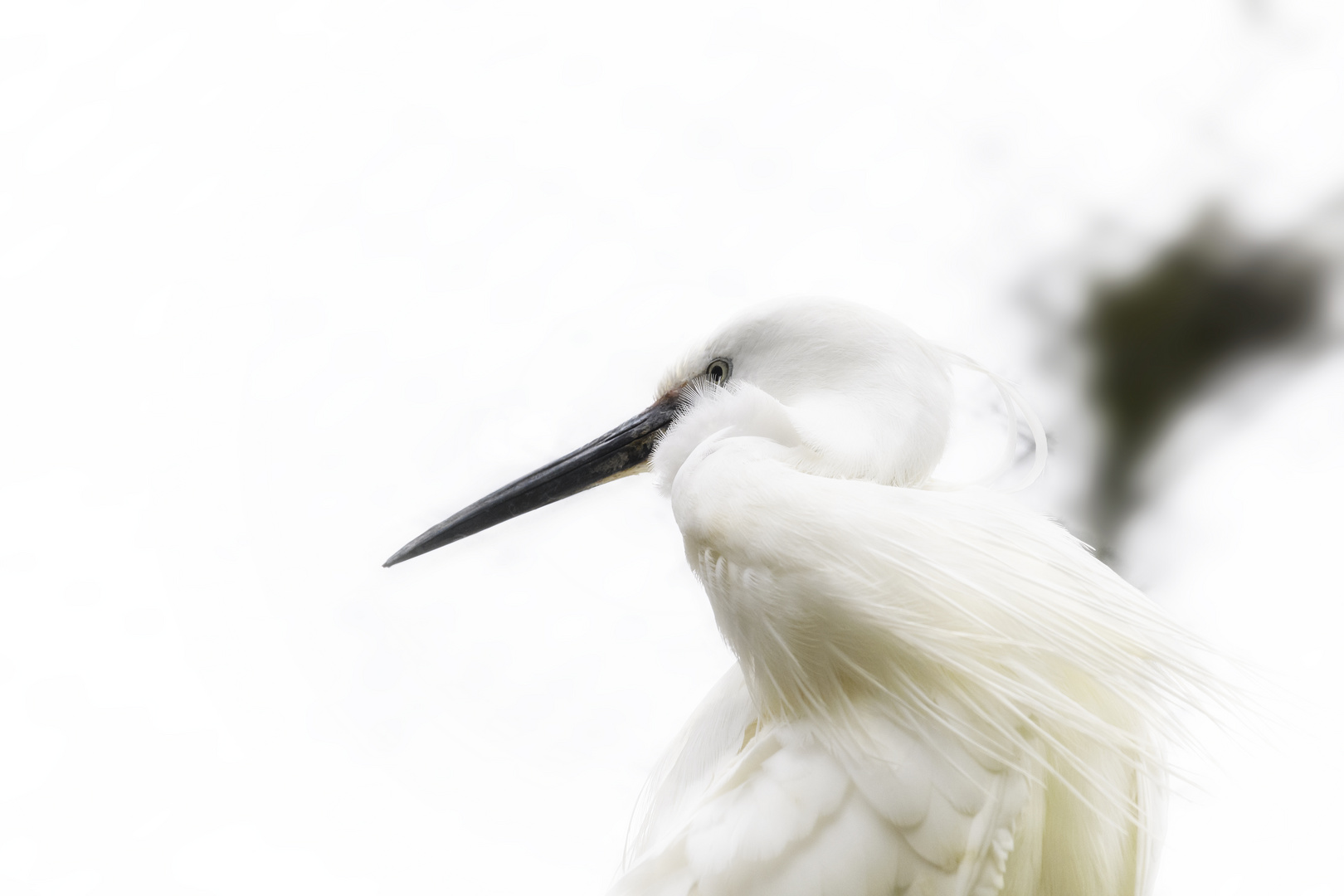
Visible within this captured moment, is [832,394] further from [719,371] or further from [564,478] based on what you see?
[564,478]

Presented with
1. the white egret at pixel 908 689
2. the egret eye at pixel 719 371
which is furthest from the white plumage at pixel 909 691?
the egret eye at pixel 719 371

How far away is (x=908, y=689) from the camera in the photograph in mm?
557

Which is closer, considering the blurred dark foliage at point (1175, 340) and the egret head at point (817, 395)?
the egret head at point (817, 395)

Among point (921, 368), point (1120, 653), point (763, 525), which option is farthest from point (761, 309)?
point (1120, 653)

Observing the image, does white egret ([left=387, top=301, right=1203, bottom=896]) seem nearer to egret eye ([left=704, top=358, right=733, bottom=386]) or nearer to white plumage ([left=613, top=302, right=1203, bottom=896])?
white plumage ([left=613, top=302, right=1203, bottom=896])

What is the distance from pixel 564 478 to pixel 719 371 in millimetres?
189

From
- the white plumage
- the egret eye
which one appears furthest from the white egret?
the egret eye

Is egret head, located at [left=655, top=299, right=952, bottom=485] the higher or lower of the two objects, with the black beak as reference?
lower

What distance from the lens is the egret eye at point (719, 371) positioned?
77 cm

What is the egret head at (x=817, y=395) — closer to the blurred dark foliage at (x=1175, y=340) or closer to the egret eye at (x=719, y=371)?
the egret eye at (x=719, y=371)

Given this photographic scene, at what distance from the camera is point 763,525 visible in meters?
0.54

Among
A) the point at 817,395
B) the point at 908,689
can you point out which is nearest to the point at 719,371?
the point at 817,395

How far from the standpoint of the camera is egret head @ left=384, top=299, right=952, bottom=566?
2.07 feet

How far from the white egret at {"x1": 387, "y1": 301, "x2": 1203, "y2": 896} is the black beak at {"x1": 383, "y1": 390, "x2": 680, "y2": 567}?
0.20 metres
